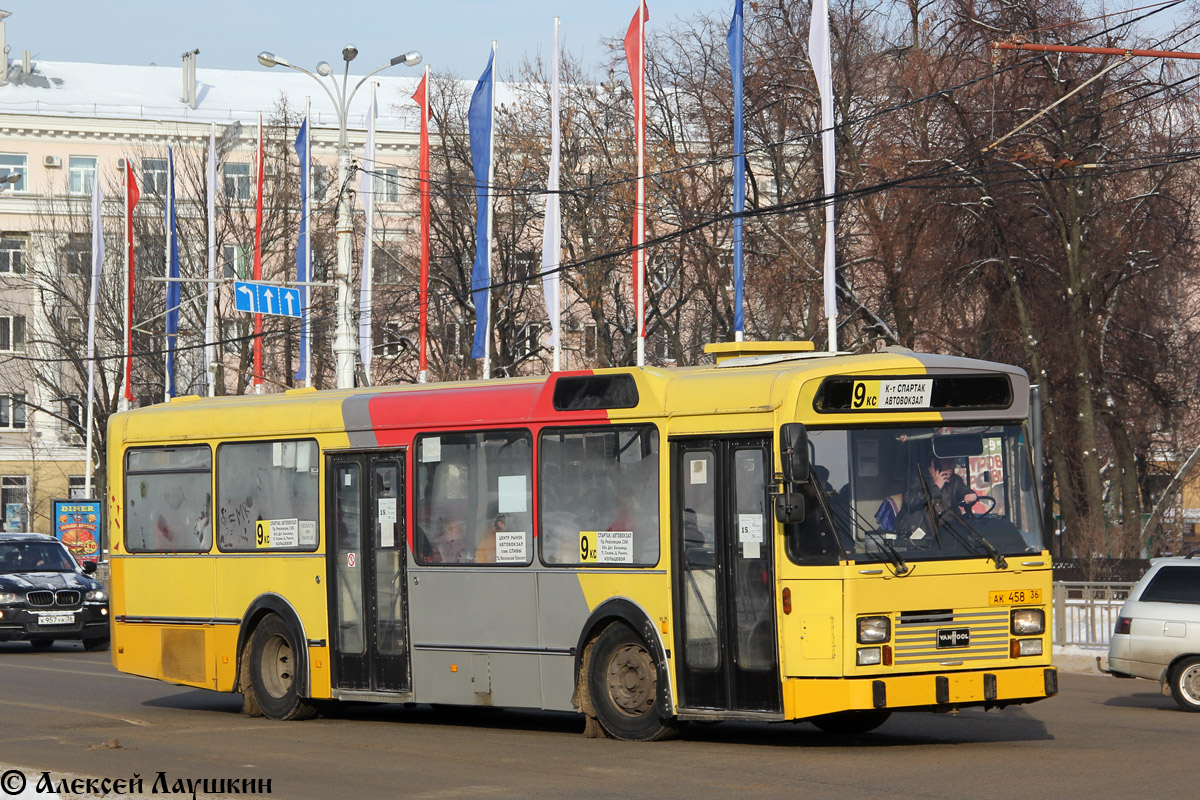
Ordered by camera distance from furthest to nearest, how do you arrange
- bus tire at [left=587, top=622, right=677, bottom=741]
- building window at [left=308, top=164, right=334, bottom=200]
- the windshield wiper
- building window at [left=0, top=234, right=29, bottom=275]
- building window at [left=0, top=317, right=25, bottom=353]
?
building window at [left=0, top=234, right=29, bottom=275] < building window at [left=0, top=317, right=25, bottom=353] < building window at [left=308, top=164, right=334, bottom=200] < bus tire at [left=587, top=622, right=677, bottom=741] < the windshield wiper

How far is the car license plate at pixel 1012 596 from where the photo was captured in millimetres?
12430

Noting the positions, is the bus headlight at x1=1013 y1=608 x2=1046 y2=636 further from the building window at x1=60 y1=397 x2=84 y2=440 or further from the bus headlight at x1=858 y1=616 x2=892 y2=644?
the building window at x1=60 y1=397 x2=84 y2=440

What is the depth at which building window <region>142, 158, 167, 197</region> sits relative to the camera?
184ft

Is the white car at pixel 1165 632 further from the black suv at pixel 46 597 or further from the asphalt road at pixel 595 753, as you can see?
the black suv at pixel 46 597

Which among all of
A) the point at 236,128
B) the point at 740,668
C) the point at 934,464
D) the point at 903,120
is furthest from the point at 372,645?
the point at 236,128

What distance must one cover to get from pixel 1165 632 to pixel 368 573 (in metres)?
7.76

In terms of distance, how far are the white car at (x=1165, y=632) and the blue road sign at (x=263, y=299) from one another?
17278 millimetres

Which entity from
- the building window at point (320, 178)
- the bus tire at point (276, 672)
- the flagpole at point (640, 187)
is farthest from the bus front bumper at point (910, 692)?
the building window at point (320, 178)

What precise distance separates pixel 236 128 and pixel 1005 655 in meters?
56.0

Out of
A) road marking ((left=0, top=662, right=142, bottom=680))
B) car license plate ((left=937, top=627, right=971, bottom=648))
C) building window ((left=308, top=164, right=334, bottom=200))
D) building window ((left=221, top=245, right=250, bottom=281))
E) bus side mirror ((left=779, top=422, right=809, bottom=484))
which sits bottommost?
road marking ((left=0, top=662, right=142, bottom=680))

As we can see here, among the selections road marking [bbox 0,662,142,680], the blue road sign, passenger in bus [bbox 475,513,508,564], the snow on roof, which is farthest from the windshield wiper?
the snow on roof

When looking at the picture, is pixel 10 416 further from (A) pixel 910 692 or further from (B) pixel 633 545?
(A) pixel 910 692

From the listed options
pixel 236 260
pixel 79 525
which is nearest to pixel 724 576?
pixel 79 525

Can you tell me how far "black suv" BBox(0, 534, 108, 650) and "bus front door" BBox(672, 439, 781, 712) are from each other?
14.7 m
